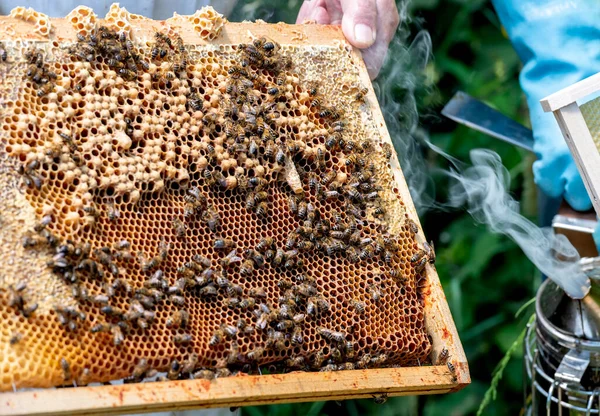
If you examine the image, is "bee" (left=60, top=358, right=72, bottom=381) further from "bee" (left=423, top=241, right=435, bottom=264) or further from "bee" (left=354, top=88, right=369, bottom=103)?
"bee" (left=354, top=88, right=369, bottom=103)

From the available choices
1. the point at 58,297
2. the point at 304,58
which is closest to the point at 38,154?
the point at 58,297

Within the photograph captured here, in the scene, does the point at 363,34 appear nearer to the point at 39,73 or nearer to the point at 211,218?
the point at 211,218

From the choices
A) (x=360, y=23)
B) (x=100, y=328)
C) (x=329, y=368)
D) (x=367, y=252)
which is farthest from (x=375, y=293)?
(x=360, y=23)

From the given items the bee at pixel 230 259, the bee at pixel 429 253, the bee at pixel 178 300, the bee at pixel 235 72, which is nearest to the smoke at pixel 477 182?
the bee at pixel 429 253

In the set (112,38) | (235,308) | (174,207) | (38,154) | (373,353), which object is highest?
(112,38)

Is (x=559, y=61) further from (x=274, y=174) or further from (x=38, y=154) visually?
(x=38, y=154)

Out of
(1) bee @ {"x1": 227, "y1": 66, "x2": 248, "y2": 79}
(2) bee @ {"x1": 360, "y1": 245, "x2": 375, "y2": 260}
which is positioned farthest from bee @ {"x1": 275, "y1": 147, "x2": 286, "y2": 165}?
(2) bee @ {"x1": 360, "y1": 245, "x2": 375, "y2": 260}

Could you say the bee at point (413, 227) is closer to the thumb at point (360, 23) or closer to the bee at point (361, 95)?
the bee at point (361, 95)
